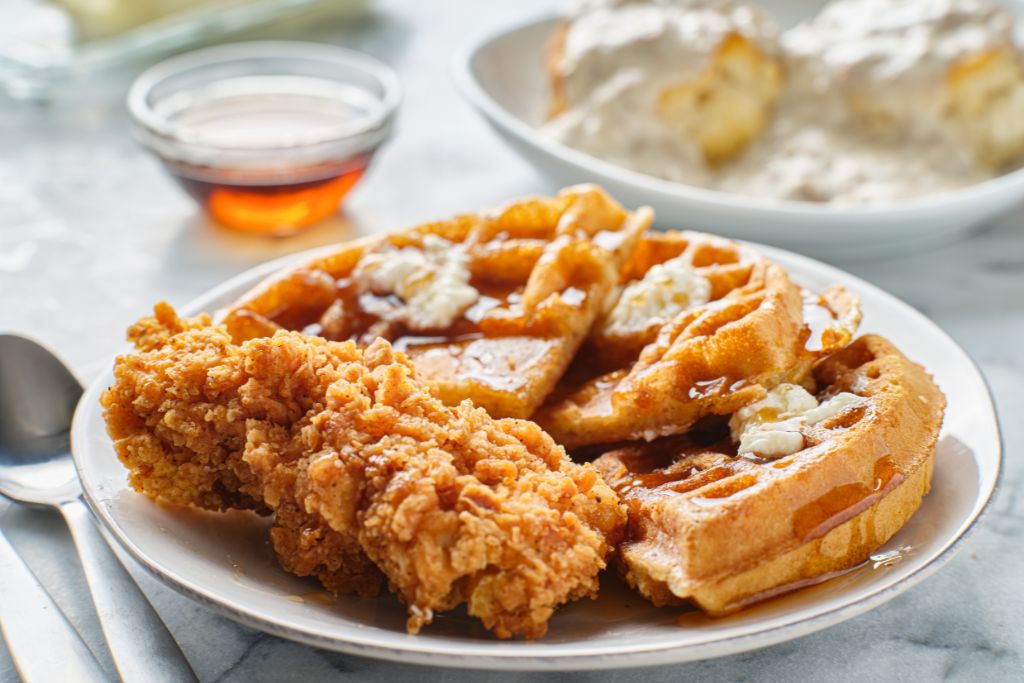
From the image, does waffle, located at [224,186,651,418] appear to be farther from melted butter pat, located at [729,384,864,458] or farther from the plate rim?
the plate rim

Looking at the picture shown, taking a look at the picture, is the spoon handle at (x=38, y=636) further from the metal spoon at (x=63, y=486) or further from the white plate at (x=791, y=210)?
the white plate at (x=791, y=210)

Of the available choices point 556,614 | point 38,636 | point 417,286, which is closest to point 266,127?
point 417,286

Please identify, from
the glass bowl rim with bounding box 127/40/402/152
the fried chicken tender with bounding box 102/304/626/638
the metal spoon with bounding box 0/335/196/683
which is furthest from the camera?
the glass bowl rim with bounding box 127/40/402/152

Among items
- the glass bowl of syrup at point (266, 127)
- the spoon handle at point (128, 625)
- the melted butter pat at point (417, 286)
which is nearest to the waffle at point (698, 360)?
the melted butter pat at point (417, 286)

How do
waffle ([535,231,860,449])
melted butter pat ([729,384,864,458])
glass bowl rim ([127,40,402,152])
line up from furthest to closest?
glass bowl rim ([127,40,402,152]) < waffle ([535,231,860,449]) < melted butter pat ([729,384,864,458])

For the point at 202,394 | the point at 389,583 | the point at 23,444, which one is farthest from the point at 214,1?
the point at 389,583

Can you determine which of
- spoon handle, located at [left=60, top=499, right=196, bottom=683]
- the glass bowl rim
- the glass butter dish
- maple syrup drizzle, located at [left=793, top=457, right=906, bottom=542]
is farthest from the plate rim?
spoon handle, located at [left=60, top=499, right=196, bottom=683]

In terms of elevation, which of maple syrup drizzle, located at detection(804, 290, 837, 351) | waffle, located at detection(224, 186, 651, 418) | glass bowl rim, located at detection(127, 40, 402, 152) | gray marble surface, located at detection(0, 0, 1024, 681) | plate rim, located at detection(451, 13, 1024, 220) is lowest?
gray marble surface, located at detection(0, 0, 1024, 681)

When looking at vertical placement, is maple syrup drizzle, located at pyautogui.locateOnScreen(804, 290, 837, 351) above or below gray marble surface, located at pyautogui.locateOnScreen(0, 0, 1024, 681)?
above
